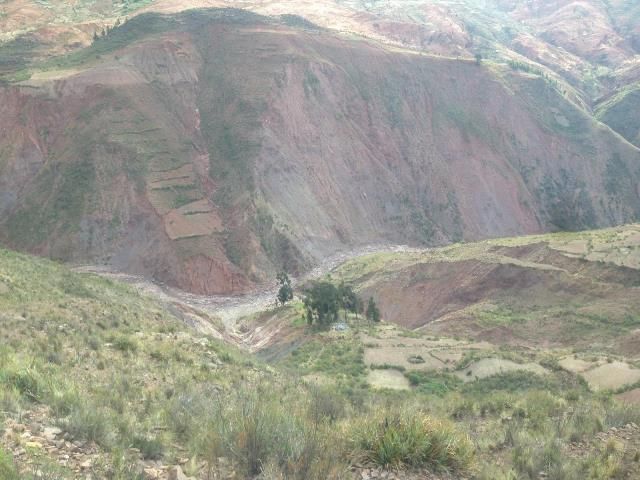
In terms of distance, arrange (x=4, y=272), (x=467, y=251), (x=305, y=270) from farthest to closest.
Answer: (x=305, y=270) < (x=467, y=251) < (x=4, y=272)

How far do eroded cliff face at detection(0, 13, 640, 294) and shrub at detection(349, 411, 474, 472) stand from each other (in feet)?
130

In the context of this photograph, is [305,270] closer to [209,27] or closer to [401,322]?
[401,322]

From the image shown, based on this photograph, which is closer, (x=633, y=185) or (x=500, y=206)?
(x=500, y=206)

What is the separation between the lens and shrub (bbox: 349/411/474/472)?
25.5 feet

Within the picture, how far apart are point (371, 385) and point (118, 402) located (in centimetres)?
1439

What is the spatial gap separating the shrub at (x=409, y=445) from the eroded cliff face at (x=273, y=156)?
39.7 metres

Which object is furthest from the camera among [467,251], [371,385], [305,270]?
[305,270]

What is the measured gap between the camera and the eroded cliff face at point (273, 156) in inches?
1930

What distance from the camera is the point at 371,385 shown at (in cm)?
2302

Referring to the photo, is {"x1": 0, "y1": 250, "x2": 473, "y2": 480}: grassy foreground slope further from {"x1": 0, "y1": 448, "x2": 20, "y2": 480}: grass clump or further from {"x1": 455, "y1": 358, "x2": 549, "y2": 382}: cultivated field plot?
{"x1": 455, "y1": 358, "x2": 549, "y2": 382}: cultivated field plot

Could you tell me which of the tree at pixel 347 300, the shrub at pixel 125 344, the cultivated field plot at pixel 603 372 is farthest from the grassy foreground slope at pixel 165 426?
the tree at pixel 347 300

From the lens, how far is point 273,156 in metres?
57.2

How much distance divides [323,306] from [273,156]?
25.1m

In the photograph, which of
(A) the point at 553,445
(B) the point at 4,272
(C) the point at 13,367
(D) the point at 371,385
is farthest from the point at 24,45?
(A) the point at 553,445
